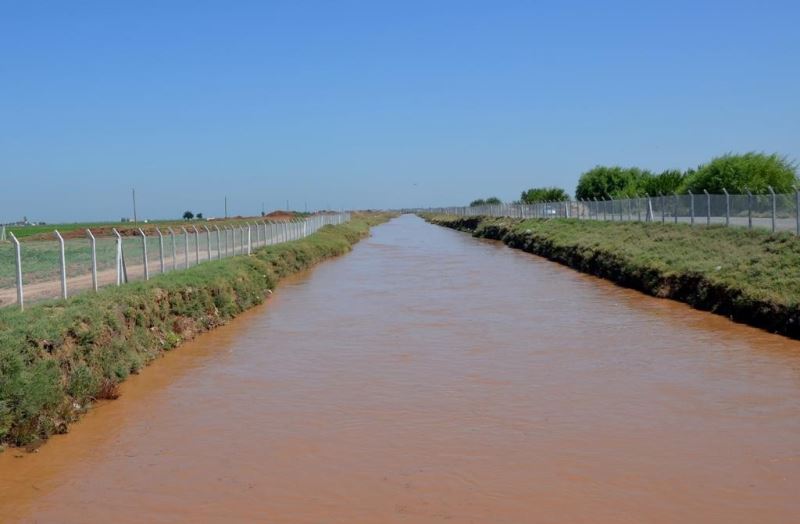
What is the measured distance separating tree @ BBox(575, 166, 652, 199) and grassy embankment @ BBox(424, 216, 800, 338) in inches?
1683

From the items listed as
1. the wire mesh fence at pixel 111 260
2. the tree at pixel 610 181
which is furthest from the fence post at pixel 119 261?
the tree at pixel 610 181

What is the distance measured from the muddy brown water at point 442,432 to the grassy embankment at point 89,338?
0.33m

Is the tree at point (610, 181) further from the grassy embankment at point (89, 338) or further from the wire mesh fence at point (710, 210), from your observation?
the grassy embankment at point (89, 338)

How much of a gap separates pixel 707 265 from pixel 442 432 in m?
14.5

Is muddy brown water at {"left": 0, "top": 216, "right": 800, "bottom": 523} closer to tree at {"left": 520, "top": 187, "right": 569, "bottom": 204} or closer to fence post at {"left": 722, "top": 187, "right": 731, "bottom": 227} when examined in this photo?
fence post at {"left": 722, "top": 187, "right": 731, "bottom": 227}

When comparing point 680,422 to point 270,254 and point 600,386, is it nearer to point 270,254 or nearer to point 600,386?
point 600,386

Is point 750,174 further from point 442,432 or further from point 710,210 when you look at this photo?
point 442,432

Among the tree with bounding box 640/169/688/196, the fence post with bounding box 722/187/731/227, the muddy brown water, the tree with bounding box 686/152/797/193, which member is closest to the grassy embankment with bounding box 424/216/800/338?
the fence post with bounding box 722/187/731/227

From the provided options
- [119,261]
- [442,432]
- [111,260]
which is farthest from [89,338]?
[111,260]

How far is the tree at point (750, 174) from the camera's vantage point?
4619 centimetres

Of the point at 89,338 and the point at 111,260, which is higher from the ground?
the point at 111,260

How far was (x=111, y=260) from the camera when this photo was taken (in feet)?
82.7

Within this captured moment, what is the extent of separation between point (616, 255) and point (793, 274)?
1147 cm

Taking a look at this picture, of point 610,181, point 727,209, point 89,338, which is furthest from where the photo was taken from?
point 610,181
